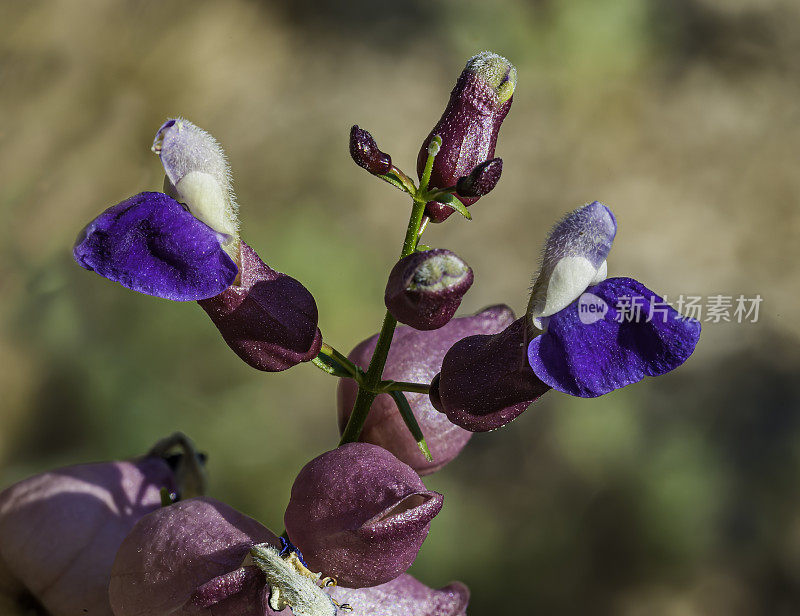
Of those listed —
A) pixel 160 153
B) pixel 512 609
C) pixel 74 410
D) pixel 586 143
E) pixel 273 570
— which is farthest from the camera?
pixel 586 143

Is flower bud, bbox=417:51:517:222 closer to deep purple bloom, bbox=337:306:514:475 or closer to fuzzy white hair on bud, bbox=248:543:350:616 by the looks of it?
deep purple bloom, bbox=337:306:514:475

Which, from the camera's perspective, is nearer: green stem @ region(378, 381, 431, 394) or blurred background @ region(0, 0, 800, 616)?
green stem @ region(378, 381, 431, 394)

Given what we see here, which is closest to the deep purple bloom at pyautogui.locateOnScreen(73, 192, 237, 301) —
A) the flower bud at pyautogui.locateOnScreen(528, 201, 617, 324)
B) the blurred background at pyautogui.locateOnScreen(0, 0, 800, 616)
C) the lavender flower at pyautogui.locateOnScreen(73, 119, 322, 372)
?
the lavender flower at pyautogui.locateOnScreen(73, 119, 322, 372)

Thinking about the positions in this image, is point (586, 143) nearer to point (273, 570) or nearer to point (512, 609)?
point (512, 609)

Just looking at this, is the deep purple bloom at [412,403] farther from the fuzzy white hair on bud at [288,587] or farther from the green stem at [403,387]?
the fuzzy white hair on bud at [288,587]

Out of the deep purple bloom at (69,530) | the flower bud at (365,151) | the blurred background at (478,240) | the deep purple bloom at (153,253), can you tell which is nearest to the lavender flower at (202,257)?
the deep purple bloom at (153,253)

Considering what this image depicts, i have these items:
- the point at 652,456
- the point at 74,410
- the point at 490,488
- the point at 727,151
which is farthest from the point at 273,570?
the point at 727,151
